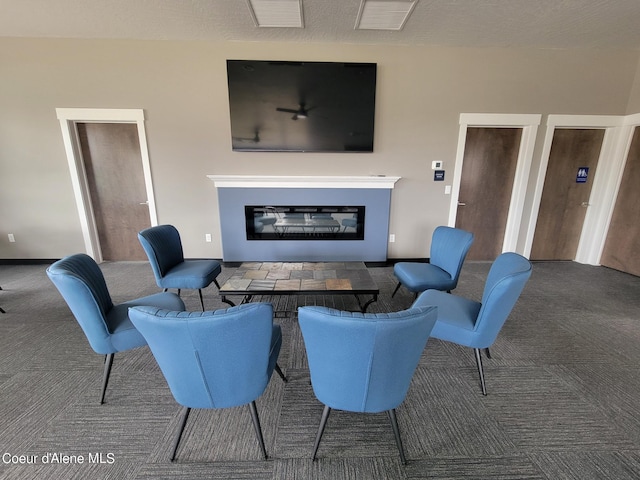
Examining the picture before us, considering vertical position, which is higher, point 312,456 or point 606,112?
point 606,112

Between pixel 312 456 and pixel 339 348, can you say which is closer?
pixel 339 348

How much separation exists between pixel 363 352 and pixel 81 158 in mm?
4534

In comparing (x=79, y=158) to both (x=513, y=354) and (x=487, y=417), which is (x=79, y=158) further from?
(x=513, y=354)

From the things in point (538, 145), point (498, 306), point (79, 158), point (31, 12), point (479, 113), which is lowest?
point (498, 306)

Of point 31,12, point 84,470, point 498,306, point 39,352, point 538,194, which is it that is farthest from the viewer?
point 538,194

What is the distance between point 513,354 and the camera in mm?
2021

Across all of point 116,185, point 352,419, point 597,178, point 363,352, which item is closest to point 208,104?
point 116,185

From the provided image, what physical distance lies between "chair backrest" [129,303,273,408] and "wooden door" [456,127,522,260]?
12.1 feet

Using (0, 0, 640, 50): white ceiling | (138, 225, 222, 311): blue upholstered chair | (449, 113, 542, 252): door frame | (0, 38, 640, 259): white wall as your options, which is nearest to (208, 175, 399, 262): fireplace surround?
(0, 38, 640, 259): white wall

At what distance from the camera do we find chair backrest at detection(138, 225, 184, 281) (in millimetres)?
2309

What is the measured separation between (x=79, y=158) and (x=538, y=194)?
250 inches

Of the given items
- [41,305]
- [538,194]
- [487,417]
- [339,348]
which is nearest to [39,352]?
[41,305]

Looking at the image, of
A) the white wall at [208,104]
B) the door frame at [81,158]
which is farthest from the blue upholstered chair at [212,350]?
the door frame at [81,158]

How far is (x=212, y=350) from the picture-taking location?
1034 mm
